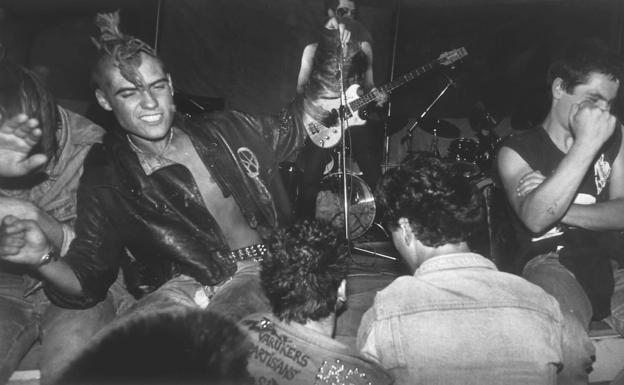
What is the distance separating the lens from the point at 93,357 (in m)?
1.55

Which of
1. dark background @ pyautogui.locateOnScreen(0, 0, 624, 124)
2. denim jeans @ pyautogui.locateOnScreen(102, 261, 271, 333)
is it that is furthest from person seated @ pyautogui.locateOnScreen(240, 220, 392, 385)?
dark background @ pyautogui.locateOnScreen(0, 0, 624, 124)

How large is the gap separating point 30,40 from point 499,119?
23.1 feet

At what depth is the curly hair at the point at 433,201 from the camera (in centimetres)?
193

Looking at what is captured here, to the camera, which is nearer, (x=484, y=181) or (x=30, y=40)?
(x=30, y=40)

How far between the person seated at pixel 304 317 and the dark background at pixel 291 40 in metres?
5.48

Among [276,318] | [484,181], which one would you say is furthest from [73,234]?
[484,181]

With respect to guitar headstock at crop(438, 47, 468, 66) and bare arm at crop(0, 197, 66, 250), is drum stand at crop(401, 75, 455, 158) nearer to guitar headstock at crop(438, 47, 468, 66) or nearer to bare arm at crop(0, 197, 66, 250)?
guitar headstock at crop(438, 47, 468, 66)

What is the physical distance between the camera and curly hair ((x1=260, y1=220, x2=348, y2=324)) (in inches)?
65.5

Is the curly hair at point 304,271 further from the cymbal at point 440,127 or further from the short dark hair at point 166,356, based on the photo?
the cymbal at point 440,127

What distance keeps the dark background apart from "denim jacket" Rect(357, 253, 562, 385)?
18.3 feet

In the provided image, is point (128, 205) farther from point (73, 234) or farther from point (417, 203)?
point (417, 203)

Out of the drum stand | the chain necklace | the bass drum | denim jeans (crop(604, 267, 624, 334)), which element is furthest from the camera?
the drum stand

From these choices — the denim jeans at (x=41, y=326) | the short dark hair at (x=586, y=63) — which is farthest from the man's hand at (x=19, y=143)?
the short dark hair at (x=586, y=63)

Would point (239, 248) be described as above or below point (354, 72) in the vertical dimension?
below
